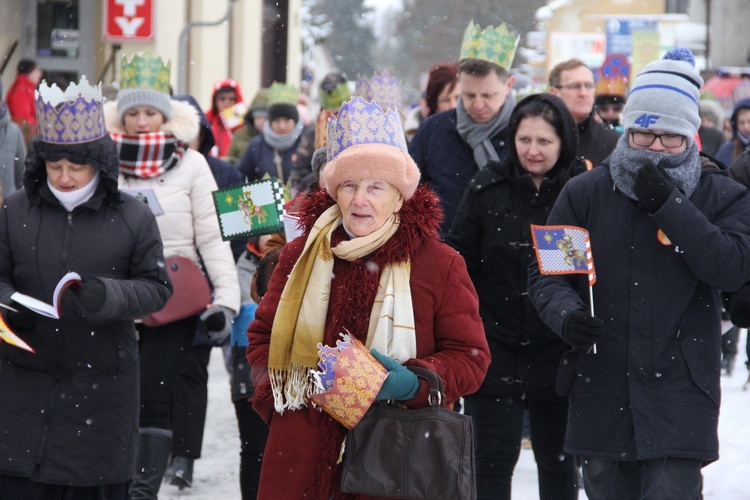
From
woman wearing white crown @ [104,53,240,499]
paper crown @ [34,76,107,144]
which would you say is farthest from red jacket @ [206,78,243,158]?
paper crown @ [34,76,107,144]

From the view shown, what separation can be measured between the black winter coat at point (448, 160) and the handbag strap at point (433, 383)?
268 cm

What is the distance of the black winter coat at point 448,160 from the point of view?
21.0 feet

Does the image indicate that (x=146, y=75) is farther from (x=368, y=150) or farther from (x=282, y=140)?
(x=282, y=140)

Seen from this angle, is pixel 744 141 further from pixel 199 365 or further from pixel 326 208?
pixel 326 208

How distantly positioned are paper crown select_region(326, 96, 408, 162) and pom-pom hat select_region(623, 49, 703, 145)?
1.09 meters

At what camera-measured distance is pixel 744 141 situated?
10.7 m

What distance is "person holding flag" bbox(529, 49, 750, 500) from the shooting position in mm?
4477

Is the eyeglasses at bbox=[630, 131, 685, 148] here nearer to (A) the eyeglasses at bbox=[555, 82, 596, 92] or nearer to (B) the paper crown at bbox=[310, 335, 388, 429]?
(B) the paper crown at bbox=[310, 335, 388, 429]

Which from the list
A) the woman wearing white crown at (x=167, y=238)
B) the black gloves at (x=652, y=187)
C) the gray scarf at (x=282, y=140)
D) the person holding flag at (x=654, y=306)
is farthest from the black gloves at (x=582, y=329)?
the gray scarf at (x=282, y=140)

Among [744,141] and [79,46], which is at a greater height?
[79,46]

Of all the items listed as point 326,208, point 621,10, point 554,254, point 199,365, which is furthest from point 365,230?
point 621,10

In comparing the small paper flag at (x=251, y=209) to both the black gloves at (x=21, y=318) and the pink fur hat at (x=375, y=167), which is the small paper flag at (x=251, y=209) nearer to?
the black gloves at (x=21, y=318)

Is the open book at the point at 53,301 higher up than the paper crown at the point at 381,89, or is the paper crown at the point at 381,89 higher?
the paper crown at the point at 381,89

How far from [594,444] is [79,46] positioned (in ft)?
49.4
